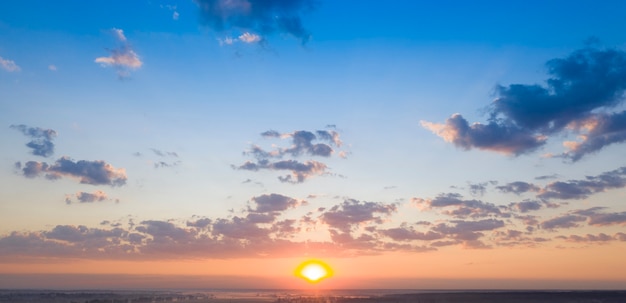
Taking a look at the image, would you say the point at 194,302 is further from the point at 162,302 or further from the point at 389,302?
the point at 389,302

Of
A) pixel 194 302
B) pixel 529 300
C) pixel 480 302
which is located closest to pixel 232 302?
pixel 194 302

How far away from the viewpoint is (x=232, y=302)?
101m

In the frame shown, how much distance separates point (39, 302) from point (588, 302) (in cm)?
10312

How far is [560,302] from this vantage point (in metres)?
93.4

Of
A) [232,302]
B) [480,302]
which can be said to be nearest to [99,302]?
[232,302]

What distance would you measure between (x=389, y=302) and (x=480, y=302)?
17799 mm

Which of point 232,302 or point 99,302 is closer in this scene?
point 99,302

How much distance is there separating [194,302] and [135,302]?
449 inches

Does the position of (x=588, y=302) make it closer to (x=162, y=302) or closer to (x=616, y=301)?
(x=616, y=301)

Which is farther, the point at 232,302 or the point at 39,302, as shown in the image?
the point at 232,302

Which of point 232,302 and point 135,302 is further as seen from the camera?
point 232,302

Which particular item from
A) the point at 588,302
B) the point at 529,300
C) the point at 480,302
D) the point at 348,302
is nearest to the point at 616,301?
the point at 588,302

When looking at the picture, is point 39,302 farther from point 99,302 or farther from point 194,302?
point 194,302

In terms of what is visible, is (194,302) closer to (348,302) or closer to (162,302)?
(162,302)
